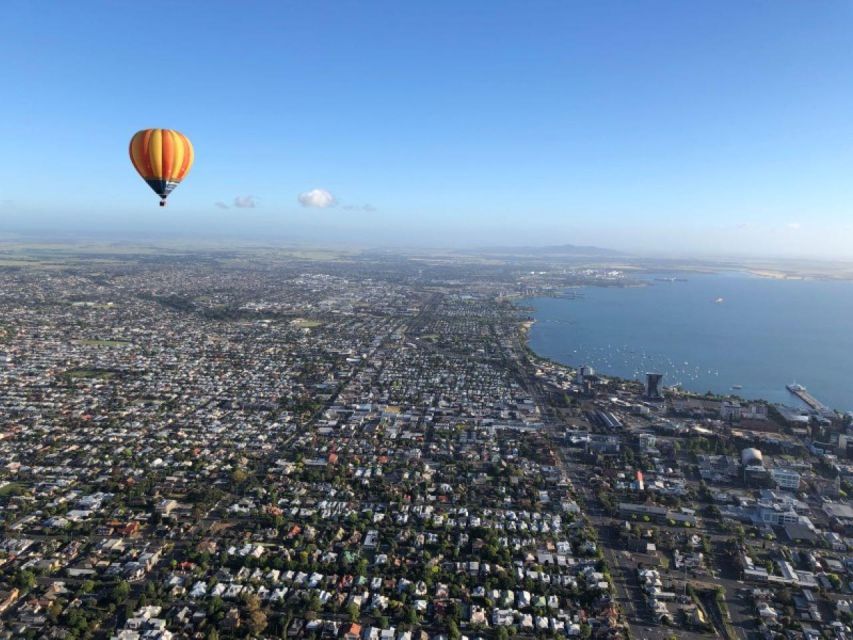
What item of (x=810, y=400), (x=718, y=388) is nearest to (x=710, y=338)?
(x=718, y=388)

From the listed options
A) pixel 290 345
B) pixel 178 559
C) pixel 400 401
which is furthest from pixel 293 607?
pixel 290 345

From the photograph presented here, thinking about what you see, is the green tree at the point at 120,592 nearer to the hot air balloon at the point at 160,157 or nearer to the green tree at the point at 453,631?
the green tree at the point at 453,631

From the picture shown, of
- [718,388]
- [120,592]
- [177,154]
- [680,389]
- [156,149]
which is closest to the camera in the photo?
[120,592]

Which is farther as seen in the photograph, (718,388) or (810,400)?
(718,388)

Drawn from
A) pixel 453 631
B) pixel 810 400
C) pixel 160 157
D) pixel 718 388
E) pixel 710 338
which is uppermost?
pixel 160 157

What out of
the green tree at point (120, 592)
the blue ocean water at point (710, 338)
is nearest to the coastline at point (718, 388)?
the blue ocean water at point (710, 338)

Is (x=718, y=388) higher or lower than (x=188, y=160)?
lower

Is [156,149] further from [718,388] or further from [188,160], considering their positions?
[718,388]
